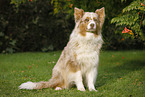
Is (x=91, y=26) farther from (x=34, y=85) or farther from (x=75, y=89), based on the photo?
(x=34, y=85)

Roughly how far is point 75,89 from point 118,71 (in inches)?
144

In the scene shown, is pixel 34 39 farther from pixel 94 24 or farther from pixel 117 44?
pixel 94 24

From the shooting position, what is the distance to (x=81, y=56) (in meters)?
5.46

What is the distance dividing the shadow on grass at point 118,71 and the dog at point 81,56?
1.09 meters

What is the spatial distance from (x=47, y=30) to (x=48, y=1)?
5.51ft

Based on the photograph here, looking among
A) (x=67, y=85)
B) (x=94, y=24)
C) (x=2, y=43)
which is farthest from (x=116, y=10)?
(x=2, y=43)

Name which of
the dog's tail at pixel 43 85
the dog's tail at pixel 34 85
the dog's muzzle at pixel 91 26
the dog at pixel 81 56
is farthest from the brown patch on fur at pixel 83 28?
the dog's tail at pixel 34 85

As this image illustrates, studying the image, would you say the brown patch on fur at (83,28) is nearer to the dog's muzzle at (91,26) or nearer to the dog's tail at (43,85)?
the dog's muzzle at (91,26)

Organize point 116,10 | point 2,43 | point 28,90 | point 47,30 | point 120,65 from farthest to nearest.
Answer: point 47,30 → point 2,43 → point 120,65 → point 116,10 → point 28,90

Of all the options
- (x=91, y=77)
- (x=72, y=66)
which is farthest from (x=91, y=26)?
(x=91, y=77)

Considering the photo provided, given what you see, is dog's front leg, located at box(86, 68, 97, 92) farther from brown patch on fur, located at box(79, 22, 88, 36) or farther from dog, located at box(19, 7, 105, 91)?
brown patch on fur, located at box(79, 22, 88, 36)

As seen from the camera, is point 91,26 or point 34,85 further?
point 34,85

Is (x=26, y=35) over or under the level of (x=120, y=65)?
over

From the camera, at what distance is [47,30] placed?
13109mm
